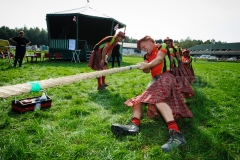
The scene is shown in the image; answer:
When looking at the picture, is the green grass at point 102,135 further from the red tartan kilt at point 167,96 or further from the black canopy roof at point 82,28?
the black canopy roof at point 82,28

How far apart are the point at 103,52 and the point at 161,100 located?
3086 millimetres

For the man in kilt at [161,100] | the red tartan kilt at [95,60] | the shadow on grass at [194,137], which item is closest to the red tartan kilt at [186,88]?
the shadow on grass at [194,137]

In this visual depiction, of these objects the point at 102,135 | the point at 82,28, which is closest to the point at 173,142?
the point at 102,135

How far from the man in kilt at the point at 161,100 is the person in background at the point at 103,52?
6.28ft

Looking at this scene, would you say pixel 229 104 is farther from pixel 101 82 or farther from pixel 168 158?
pixel 101 82

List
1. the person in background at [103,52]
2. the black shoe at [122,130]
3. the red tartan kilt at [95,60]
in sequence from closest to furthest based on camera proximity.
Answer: the black shoe at [122,130], the person in background at [103,52], the red tartan kilt at [95,60]

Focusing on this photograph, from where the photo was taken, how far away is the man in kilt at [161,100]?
2.44 m

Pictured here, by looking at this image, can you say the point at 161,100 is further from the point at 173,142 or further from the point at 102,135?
the point at 102,135

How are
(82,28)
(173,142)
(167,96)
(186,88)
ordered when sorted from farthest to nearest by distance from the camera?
1. (82,28)
2. (186,88)
3. (167,96)
4. (173,142)

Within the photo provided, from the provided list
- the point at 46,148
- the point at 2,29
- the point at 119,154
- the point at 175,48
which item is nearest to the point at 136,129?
the point at 119,154

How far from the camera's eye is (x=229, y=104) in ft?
14.2

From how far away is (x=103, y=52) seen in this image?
5.13 meters

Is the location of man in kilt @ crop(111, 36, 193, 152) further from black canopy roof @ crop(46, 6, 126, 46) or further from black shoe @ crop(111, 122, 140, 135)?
black canopy roof @ crop(46, 6, 126, 46)

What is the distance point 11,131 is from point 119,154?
1806 mm
